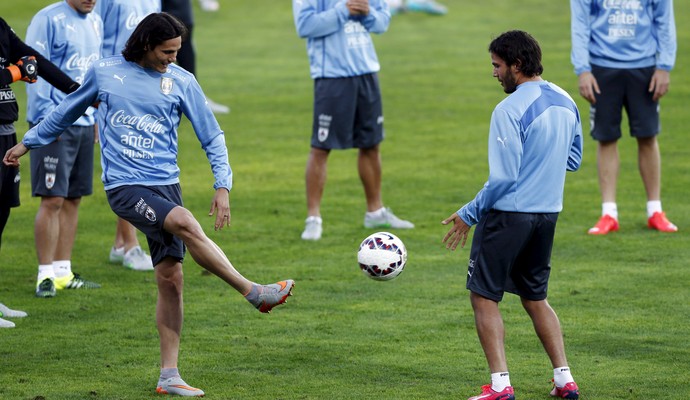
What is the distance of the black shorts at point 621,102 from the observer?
11234 mm

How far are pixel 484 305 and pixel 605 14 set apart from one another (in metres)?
5.40

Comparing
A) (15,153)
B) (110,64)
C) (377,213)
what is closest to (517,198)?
(110,64)

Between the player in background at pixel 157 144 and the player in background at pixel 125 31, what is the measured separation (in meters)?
3.34

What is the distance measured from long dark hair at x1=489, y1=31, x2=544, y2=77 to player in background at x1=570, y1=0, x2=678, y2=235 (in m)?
4.70

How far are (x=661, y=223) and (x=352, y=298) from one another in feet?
11.7

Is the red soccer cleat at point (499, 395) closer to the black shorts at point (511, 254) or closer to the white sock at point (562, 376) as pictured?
the white sock at point (562, 376)

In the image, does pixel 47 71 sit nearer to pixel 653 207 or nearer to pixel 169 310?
pixel 169 310

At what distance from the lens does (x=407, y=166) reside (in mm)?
14711

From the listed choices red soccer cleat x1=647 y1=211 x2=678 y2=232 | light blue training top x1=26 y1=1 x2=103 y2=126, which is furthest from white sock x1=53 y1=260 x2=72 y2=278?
red soccer cleat x1=647 y1=211 x2=678 y2=232

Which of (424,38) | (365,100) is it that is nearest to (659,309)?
(365,100)

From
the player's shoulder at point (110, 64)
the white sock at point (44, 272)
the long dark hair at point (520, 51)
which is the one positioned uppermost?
the long dark hair at point (520, 51)

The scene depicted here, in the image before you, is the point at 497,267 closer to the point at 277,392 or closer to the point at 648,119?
the point at 277,392

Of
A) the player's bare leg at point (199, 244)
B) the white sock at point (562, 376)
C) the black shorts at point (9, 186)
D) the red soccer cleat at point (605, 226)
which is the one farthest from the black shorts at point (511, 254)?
the red soccer cleat at point (605, 226)

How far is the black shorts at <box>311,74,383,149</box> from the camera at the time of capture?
11398 mm
